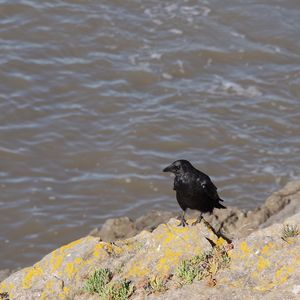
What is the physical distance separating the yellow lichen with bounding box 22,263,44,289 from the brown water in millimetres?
5663

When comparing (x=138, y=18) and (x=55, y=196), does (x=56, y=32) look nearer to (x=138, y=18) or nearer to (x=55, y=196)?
(x=138, y=18)

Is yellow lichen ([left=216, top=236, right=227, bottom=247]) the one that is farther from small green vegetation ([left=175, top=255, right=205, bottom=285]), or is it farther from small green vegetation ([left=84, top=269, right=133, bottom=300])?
small green vegetation ([left=84, top=269, right=133, bottom=300])

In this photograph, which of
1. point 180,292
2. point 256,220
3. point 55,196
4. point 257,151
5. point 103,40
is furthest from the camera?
point 103,40

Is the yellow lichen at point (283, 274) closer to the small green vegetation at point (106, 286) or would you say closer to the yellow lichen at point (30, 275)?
the small green vegetation at point (106, 286)

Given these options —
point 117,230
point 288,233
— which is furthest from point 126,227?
point 288,233

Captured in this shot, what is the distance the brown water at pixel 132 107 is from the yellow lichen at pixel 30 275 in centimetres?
566

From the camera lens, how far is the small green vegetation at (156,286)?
23.2 ft

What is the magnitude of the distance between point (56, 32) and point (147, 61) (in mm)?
3241

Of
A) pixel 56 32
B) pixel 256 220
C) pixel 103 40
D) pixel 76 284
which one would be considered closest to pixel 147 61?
pixel 103 40

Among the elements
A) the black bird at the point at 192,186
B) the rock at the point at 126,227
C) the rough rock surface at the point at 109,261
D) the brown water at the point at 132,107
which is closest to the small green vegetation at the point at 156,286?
the rough rock surface at the point at 109,261

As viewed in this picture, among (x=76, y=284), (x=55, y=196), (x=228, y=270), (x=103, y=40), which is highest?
(x=228, y=270)

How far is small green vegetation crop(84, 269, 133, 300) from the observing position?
708 cm

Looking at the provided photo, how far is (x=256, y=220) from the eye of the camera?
11758 mm

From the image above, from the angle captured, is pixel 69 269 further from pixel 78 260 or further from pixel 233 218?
pixel 233 218
